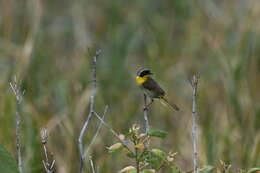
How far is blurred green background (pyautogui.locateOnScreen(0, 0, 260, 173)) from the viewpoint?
4840 millimetres

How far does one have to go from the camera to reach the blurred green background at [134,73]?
15.9 ft

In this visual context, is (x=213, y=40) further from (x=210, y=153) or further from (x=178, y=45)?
(x=210, y=153)

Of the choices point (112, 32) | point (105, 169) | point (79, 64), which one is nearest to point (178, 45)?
point (112, 32)

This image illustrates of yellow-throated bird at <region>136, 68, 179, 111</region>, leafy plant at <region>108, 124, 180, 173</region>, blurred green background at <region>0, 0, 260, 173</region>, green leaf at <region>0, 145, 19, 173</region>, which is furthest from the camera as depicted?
blurred green background at <region>0, 0, 260, 173</region>

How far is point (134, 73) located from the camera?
20.6ft

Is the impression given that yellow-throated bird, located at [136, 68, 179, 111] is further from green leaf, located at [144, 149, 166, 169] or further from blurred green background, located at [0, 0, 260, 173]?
green leaf, located at [144, 149, 166, 169]

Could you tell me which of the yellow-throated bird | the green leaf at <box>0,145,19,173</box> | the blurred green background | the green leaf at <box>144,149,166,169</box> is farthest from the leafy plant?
the blurred green background

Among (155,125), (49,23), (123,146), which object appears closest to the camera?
(123,146)

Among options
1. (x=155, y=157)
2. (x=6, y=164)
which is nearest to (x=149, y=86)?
(x=155, y=157)

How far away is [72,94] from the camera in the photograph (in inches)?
211

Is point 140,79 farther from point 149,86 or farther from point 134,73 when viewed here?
point 134,73

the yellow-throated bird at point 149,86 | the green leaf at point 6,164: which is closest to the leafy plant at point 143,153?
the green leaf at point 6,164

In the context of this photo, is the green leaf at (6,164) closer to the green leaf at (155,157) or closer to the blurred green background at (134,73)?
the green leaf at (155,157)

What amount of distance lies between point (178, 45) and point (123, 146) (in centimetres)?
476
